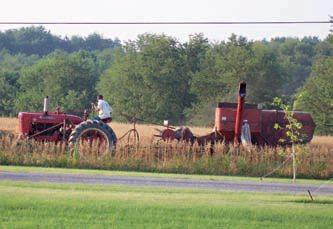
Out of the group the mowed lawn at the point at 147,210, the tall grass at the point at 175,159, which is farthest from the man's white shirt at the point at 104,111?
the mowed lawn at the point at 147,210

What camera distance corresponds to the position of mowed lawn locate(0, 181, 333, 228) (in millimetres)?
13211

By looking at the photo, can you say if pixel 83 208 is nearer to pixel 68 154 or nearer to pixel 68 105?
pixel 68 154

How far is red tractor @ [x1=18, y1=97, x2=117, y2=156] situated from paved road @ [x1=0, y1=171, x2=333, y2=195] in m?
4.69

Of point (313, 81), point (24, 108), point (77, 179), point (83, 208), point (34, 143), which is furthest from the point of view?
point (24, 108)

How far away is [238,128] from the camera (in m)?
29.2

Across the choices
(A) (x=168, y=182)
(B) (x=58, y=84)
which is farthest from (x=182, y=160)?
(B) (x=58, y=84)

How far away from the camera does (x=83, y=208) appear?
14.0 meters

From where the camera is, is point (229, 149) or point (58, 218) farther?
point (229, 149)

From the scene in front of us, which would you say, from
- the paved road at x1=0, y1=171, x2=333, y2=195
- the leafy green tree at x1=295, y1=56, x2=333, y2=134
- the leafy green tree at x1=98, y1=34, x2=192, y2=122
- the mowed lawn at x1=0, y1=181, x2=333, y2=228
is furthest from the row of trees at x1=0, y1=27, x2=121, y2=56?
the mowed lawn at x1=0, y1=181, x2=333, y2=228

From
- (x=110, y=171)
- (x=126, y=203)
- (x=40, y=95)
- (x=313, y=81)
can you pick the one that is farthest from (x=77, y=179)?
(x=40, y=95)

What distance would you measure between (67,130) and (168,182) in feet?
27.3

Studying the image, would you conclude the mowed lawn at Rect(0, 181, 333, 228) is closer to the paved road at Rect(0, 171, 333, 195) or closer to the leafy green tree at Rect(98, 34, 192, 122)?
the paved road at Rect(0, 171, 333, 195)

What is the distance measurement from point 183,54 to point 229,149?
183ft

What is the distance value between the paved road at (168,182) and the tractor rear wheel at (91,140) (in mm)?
4346
